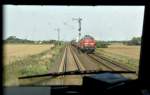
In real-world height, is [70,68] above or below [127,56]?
above

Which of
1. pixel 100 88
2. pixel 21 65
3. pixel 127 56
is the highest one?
pixel 100 88

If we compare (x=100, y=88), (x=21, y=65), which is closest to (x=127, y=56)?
(x=21, y=65)

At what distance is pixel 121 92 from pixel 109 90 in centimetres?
20

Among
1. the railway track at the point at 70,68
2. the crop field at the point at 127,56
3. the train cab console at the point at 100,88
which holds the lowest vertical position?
the crop field at the point at 127,56

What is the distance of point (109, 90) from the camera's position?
5.42 meters

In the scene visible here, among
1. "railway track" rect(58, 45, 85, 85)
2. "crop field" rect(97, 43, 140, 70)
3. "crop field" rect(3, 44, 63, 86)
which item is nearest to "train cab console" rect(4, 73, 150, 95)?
"crop field" rect(3, 44, 63, 86)

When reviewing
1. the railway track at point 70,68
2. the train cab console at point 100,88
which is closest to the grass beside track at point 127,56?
the railway track at point 70,68

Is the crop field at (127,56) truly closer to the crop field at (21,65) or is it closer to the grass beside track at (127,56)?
the grass beside track at (127,56)

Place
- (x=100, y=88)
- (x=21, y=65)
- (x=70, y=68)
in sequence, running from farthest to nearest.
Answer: (x=21, y=65)
(x=70, y=68)
(x=100, y=88)

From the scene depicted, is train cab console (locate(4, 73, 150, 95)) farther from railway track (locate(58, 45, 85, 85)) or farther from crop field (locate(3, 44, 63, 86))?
railway track (locate(58, 45, 85, 85))

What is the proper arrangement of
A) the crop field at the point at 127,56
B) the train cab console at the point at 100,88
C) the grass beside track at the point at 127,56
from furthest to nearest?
the crop field at the point at 127,56 < the grass beside track at the point at 127,56 < the train cab console at the point at 100,88

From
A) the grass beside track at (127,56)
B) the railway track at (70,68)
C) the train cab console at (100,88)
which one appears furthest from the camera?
the grass beside track at (127,56)

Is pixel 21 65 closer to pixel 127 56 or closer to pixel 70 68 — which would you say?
pixel 70 68
